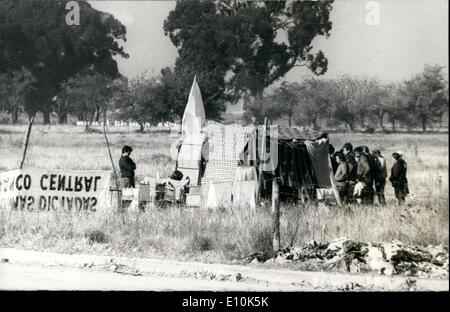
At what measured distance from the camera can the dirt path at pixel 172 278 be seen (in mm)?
9430

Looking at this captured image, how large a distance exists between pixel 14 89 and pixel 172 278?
631 inches

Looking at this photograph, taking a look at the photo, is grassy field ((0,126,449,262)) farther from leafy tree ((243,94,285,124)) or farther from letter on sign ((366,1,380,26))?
leafy tree ((243,94,285,124))

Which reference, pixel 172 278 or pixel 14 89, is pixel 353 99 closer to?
pixel 14 89

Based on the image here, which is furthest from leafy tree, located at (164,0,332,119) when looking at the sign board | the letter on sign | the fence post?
the fence post

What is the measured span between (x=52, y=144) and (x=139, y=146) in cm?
330

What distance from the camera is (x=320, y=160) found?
16.2 metres

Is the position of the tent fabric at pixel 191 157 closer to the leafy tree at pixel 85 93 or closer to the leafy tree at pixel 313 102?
the leafy tree at pixel 85 93

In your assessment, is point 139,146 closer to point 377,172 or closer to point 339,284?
point 377,172

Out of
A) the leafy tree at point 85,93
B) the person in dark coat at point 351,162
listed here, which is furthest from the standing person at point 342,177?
the leafy tree at point 85,93

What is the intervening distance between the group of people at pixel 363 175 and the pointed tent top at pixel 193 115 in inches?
137

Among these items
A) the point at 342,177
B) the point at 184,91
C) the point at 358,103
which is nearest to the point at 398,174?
the point at 342,177

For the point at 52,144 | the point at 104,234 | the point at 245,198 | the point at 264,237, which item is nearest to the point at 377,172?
the point at 245,198
